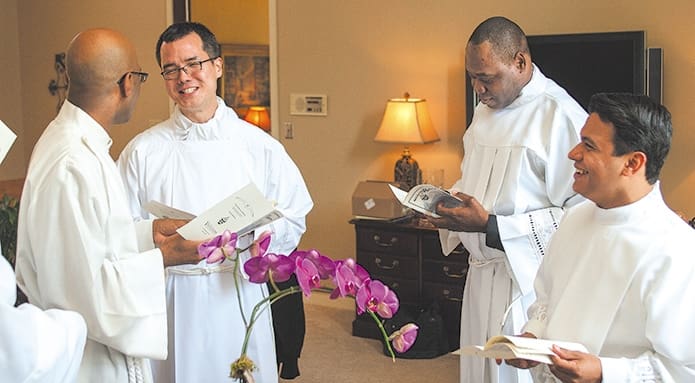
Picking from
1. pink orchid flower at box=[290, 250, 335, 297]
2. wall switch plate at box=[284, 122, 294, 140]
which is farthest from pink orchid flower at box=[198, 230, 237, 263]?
wall switch plate at box=[284, 122, 294, 140]

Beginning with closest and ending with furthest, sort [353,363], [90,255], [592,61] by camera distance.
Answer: [90,255] → [592,61] → [353,363]

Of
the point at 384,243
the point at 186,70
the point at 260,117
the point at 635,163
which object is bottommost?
the point at 384,243

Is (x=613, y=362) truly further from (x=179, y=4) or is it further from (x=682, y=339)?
Result: (x=179, y=4)

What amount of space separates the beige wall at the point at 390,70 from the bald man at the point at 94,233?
10.8 ft

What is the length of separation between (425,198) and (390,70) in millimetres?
2894

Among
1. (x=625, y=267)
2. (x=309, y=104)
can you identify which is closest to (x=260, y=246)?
(x=625, y=267)

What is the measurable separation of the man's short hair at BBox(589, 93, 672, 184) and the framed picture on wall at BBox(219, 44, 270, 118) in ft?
16.8

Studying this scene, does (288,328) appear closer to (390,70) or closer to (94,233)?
(390,70)

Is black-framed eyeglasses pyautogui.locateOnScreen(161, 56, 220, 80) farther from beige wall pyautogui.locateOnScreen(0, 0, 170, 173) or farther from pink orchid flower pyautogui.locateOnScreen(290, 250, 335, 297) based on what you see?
beige wall pyautogui.locateOnScreen(0, 0, 170, 173)

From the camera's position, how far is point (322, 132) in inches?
243

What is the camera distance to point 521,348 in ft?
6.35

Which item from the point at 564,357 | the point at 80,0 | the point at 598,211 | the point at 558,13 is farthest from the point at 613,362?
the point at 80,0

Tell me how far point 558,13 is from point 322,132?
70.1 inches

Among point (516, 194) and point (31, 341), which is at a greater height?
point (516, 194)
